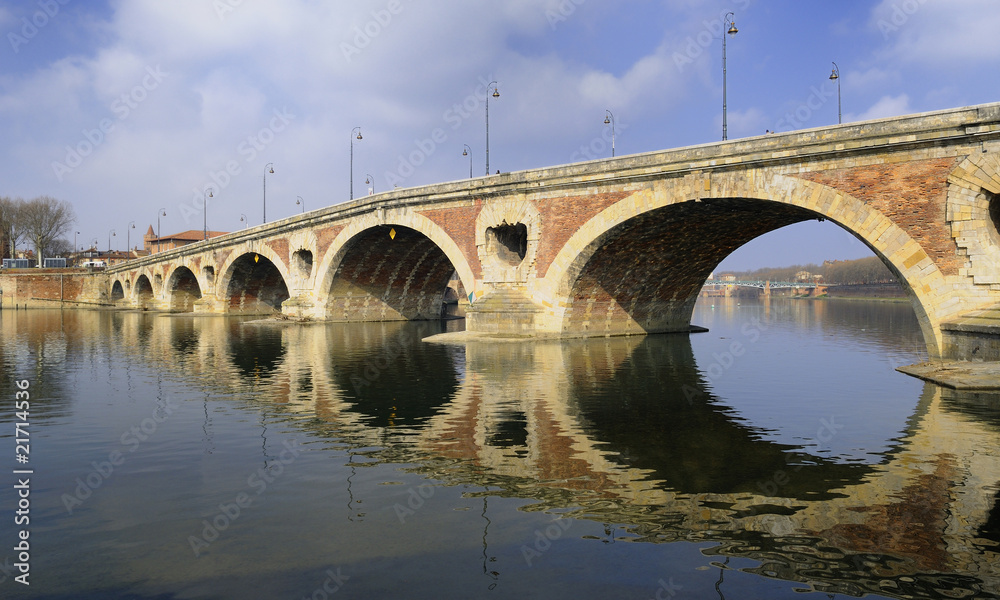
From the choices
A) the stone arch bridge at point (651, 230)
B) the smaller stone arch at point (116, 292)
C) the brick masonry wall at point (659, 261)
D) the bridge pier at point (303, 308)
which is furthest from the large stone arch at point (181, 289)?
the brick masonry wall at point (659, 261)

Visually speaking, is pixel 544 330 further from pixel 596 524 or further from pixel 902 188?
pixel 596 524

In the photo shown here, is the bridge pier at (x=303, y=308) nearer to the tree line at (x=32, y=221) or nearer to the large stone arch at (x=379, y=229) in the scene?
the large stone arch at (x=379, y=229)

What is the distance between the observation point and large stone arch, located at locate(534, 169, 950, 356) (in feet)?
54.9

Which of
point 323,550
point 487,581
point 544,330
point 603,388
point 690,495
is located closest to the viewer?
point 487,581

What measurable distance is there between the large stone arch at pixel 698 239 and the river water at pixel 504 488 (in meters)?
3.58

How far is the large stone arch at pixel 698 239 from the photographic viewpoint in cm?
1673

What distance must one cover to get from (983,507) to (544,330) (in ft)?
64.1

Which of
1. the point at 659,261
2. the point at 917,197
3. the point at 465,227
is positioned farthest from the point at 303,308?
the point at 917,197

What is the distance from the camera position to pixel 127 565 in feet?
17.6

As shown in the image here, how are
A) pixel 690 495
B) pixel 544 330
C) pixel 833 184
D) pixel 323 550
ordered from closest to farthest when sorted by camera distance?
pixel 323 550
pixel 690 495
pixel 833 184
pixel 544 330

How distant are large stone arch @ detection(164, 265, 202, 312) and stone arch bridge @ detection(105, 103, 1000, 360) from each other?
18100 mm

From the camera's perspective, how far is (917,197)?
1659 centimetres

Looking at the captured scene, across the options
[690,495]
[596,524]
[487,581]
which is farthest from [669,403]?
[487,581]

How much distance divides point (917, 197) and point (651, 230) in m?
9.03
